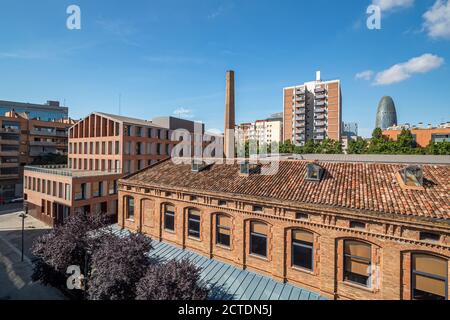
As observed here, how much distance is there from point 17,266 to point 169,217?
16.9 metres

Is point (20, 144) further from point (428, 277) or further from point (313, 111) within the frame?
point (313, 111)

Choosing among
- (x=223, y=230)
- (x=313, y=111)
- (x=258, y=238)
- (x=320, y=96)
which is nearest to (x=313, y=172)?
(x=258, y=238)

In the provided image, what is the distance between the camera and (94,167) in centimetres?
4456

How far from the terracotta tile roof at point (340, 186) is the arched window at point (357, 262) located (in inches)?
74.3

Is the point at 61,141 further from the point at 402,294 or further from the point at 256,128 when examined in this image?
the point at 256,128

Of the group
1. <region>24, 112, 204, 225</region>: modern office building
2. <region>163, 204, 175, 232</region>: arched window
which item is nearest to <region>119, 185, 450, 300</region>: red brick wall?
<region>163, 204, 175, 232</region>: arched window

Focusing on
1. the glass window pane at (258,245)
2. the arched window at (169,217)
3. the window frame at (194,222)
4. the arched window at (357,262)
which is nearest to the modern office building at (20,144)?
the arched window at (169,217)

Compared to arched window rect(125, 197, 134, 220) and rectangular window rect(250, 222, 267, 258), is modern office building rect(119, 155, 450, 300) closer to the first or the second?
rectangular window rect(250, 222, 267, 258)

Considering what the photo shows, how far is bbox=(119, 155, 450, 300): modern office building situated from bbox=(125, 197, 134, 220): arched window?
280 cm
